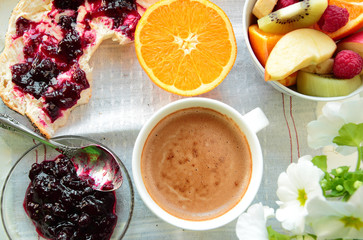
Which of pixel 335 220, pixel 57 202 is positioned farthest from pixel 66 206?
pixel 335 220

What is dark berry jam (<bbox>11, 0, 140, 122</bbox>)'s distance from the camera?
4.83 feet

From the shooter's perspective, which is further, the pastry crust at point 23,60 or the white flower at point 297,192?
the pastry crust at point 23,60

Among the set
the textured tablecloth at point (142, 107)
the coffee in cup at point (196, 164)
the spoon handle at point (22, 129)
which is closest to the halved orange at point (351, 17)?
the textured tablecloth at point (142, 107)

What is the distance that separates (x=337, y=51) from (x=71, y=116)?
103cm

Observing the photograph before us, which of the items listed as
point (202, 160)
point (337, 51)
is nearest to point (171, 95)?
point (202, 160)

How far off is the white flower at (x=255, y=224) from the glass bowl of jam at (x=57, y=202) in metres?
0.55

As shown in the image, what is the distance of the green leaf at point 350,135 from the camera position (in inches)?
36.5

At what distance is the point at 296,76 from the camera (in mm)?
1361

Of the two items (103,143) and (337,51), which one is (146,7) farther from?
(337,51)

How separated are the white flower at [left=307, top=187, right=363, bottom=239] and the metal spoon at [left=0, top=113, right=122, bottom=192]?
0.79 metres

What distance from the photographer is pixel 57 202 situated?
4.45 ft

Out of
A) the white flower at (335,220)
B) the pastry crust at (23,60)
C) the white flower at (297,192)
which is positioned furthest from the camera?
the pastry crust at (23,60)

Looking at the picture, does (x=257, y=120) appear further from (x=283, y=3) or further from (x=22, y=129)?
(x=22, y=129)

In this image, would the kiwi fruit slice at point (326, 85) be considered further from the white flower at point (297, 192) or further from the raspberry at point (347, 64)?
the white flower at point (297, 192)
